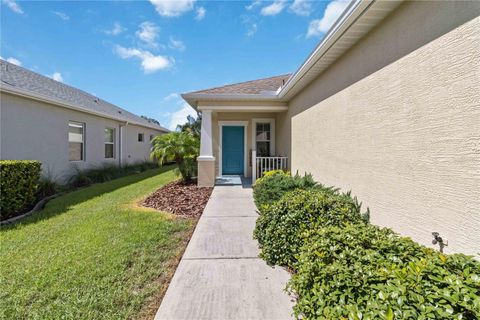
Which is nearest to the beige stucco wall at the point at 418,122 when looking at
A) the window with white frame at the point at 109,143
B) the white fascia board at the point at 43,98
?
the white fascia board at the point at 43,98

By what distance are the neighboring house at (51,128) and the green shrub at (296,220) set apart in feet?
28.0

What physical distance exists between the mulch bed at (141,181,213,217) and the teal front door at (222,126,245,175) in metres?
2.57

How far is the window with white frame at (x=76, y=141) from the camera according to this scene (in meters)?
10.1

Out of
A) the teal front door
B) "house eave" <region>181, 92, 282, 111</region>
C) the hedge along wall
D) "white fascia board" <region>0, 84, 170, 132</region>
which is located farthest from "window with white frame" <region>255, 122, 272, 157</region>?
the hedge along wall

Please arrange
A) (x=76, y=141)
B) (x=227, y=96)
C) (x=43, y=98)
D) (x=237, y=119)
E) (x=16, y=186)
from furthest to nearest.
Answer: (x=237, y=119)
(x=76, y=141)
(x=227, y=96)
(x=43, y=98)
(x=16, y=186)

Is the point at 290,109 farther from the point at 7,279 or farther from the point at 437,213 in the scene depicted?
the point at 7,279

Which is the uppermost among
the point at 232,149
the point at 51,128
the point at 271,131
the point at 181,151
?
the point at 271,131

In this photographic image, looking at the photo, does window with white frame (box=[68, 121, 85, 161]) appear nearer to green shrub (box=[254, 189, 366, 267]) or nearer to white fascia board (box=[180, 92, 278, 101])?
white fascia board (box=[180, 92, 278, 101])

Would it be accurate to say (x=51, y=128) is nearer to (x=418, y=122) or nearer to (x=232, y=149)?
(x=232, y=149)

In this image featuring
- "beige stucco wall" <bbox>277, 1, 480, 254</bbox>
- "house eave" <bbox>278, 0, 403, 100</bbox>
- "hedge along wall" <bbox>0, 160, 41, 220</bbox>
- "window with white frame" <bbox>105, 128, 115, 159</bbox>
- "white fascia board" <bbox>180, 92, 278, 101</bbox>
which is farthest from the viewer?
"window with white frame" <bbox>105, 128, 115, 159</bbox>

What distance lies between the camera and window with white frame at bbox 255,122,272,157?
10.9m

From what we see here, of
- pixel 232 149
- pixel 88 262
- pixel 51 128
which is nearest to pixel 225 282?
pixel 88 262

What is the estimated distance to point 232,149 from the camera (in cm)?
1104

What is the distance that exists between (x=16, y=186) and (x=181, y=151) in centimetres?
488
